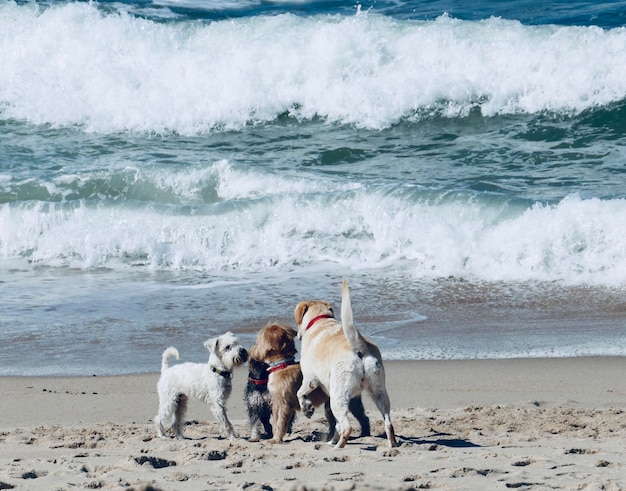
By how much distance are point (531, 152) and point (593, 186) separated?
201 cm

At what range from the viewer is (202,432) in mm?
5727

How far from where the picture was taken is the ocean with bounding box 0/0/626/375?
829cm

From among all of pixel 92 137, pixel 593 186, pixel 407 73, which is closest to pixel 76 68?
pixel 92 137

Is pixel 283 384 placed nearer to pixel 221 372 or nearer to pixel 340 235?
pixel 221 372

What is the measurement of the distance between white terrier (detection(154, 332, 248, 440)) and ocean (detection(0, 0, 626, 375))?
149cm

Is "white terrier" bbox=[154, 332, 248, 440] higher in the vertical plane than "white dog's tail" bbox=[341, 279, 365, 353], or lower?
lower

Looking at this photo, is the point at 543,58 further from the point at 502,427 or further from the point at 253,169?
the point at 502,427

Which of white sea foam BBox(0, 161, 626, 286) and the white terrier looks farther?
white sea foam BBox(0, 161, 626, 286)

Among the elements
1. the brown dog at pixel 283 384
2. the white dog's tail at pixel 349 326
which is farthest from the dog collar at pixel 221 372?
the white dog's tail at pixel 349 326

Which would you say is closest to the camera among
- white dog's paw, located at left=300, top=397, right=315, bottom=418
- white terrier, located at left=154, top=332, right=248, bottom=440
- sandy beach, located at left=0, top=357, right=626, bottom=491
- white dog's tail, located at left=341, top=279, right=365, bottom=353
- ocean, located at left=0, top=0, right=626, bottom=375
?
sandy beach, located at left=0, top=357, right=626, bottom=491

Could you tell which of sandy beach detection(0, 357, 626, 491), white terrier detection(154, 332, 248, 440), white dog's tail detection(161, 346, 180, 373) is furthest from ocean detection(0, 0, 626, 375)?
white terrier detection(154, 332, 248, 440)

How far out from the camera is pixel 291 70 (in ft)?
55.1

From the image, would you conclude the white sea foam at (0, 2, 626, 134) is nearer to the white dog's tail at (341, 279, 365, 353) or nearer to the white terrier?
the white terrier

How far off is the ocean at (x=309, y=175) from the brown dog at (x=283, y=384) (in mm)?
1723
